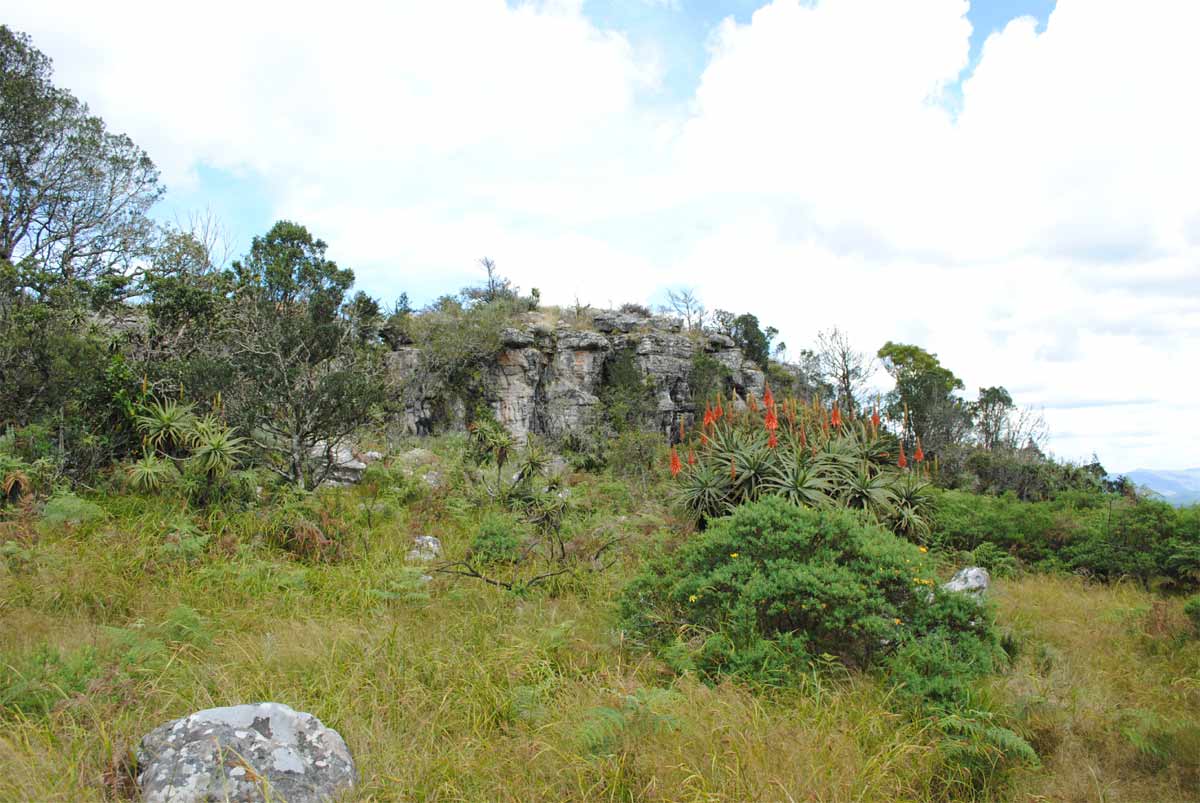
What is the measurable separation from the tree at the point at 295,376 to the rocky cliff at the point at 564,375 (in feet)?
38.7

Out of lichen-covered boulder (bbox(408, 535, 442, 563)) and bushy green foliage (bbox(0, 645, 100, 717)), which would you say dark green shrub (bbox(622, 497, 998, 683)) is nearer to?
lichen-covered boulder (bbox(408, 535, 442, 563))

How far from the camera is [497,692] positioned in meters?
4.00

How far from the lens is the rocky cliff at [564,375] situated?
23.1m

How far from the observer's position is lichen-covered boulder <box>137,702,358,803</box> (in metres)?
2.88

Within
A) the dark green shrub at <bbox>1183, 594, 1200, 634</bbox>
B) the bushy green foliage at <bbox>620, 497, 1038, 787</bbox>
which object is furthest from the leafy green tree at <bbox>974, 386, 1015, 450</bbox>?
the bushy green foliage at <bbox>620, 497, 1038, 787</bbox>

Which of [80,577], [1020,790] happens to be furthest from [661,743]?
[80,577]

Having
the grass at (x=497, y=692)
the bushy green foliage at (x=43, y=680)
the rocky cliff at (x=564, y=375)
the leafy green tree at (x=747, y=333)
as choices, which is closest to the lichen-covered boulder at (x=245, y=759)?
the grass at (x=497, y=692)

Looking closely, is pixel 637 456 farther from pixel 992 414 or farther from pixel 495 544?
pixel 992 414

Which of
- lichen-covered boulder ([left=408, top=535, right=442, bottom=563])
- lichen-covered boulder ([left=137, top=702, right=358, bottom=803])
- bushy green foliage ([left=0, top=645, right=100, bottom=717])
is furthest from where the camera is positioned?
lichen-covered boulder ([left=408, top=535, right=442, bottom=563])

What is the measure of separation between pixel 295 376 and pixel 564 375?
53.1 ft

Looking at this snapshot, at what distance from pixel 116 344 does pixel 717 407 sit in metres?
8.38

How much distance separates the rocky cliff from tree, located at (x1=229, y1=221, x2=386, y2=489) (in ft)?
38.7

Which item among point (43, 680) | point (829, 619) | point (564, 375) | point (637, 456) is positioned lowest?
point (43, 680)

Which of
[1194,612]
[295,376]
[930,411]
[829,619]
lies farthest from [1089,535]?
[930,411]
